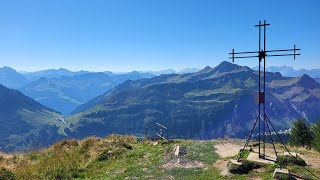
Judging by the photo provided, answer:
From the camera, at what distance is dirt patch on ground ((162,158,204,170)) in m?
27.8

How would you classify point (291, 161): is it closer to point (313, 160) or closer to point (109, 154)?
point (313, 160)

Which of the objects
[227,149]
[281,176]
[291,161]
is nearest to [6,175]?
[281,176]

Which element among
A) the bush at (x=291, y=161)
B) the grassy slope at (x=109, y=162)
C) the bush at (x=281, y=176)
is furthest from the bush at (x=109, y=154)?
the bush at (x=281, y=176)

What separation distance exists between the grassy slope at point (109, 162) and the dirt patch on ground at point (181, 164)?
45 cm

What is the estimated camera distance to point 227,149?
1345 inches

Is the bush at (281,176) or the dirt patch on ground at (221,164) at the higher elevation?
the bush at (281,176)

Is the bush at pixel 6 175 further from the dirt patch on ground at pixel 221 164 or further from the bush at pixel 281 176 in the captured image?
the bush at pixel 281 176

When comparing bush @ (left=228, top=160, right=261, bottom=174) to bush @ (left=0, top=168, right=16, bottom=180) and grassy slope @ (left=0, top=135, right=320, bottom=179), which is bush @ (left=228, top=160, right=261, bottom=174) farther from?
bush @ (left=0, top=168, right=16, bottom=180)

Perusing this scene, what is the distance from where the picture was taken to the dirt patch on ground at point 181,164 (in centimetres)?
2780

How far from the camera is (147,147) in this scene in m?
37.2

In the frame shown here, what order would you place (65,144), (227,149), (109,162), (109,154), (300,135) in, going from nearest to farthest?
(109,162) → (109,154) → (227,149) → (65,144) → (300,135)

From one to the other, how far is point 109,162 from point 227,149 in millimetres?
12941

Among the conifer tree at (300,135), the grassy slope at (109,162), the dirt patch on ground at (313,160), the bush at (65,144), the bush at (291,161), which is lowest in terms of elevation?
the conifer tree at (300,135)

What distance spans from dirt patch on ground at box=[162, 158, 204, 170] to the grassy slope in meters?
0.45
